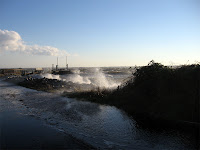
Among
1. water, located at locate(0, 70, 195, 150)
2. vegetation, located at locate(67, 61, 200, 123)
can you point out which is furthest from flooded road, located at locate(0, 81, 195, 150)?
vegetation, located at locate(67, 61, 200, 123)

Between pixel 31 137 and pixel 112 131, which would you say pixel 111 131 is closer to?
pixel 112 131

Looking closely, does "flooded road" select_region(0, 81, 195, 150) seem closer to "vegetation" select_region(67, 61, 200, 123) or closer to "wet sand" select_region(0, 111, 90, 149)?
"wet sand" select_region(0, 111, 90, 149)

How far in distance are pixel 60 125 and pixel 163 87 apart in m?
Answer: 6.33

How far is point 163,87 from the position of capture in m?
9.24

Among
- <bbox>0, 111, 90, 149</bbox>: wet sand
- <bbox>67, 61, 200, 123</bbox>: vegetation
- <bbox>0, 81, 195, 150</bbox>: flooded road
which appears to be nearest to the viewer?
<bbox>0, 111, 90, 149</bbox>: wet sand

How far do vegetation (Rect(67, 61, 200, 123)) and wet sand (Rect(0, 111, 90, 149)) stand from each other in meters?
4.77

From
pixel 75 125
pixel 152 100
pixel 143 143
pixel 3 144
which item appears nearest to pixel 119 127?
pixel 143 143

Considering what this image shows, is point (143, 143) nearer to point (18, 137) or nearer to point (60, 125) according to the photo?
point (60, 125)

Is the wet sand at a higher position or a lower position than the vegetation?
lower

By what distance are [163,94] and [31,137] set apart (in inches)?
290

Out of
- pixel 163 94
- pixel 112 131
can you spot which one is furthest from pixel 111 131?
pixel 163 94

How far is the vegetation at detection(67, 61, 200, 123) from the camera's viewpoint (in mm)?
7941

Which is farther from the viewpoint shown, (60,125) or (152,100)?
(152,100)

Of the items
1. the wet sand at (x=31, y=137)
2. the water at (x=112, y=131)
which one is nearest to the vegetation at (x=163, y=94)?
the water at (x=112, y=131)
